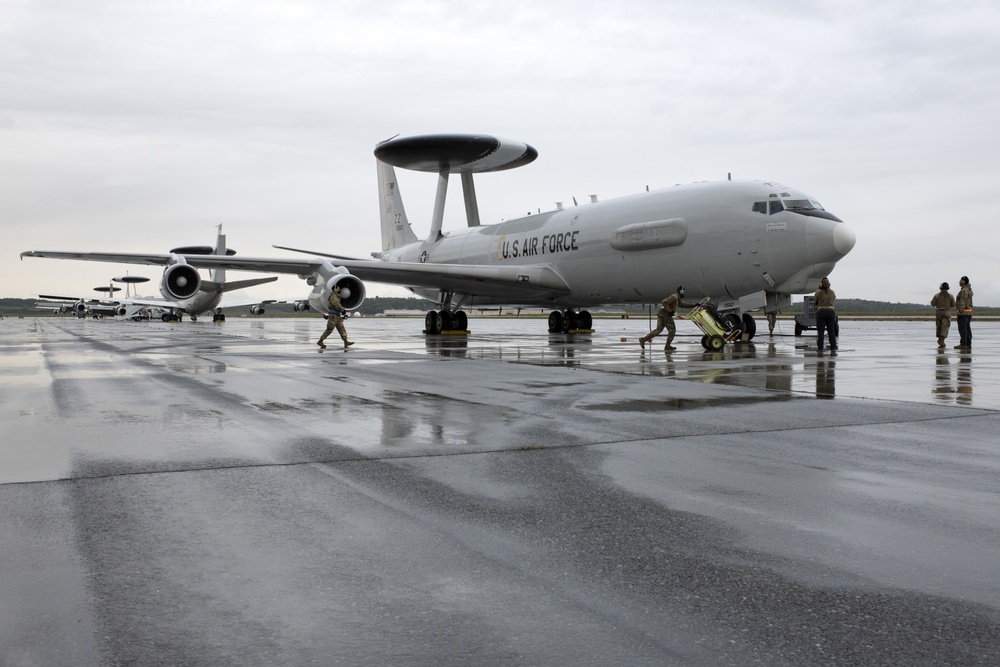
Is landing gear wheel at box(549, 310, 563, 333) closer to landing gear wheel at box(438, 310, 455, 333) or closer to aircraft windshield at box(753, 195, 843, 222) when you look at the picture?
landing gear wheel at box(438, 310, 455, 333)

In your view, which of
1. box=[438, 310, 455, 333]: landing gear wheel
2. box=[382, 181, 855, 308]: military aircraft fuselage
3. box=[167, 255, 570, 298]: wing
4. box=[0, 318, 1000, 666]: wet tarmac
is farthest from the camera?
box=[438, 310, 455, 333]: landing gear wheel

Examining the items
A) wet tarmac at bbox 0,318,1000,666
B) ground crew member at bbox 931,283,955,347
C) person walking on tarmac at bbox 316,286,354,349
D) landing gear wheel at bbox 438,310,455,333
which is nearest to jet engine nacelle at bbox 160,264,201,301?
person walking on tarmac at bbox 316,286,354,349

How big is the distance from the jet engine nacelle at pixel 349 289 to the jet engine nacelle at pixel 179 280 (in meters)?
5.05

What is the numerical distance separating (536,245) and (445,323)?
5.34m

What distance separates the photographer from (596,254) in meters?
25.0

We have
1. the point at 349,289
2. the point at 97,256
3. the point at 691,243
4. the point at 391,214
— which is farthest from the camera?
the point at 391,214

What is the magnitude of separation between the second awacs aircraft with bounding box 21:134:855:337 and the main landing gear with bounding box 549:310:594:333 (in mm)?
52

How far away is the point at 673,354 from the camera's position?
18734 mm

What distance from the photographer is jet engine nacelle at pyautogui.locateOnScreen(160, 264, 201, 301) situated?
89.3ft

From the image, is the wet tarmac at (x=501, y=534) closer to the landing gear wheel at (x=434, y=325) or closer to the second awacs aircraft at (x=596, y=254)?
the second awacs aircraft at (x=596, y=254)

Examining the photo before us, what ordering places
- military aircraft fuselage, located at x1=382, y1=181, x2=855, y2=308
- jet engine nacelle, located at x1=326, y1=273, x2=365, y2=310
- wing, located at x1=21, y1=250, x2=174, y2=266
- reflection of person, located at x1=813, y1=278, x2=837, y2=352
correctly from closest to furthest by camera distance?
reflection of person, located at x1=813, y1=278, x2=837, y2=352
military aircraft fuselage, located at x1=382, y1=181, x2=855, y2=308
jet engine nacelle, located at x1=326, y1=273, x2=365, y2=310
wing, located at x1=21, y1=250, x2=174, y2=266

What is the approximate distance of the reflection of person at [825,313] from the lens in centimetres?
1941

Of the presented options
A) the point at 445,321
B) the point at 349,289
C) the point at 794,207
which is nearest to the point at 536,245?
the point at 445,321

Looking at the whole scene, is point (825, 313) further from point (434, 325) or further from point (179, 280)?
point (179, 280)
